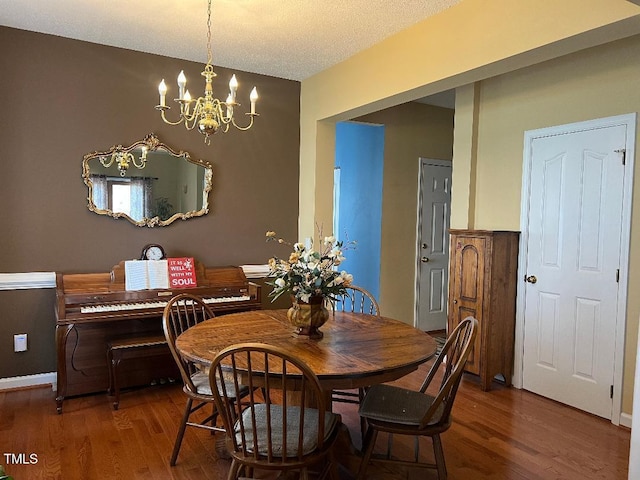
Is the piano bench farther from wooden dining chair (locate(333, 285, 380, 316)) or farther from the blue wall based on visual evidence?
the blue wall

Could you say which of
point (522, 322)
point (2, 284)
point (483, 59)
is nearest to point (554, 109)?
point (483, 59)

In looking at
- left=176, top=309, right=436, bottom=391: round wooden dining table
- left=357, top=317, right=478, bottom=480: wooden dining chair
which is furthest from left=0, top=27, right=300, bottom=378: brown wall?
left=357, top=317, right=478, bottom=480: wooden dining chair

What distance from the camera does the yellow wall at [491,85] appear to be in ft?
7.80

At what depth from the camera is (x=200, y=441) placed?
2.77 metres

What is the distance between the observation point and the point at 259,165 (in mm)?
4395

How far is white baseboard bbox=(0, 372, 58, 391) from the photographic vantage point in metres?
3.47

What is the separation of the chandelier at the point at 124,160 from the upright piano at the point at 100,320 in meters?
0.79

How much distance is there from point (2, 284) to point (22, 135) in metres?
1.09

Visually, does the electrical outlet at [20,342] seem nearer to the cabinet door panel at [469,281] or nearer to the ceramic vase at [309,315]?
the ceramic vase at [309,315]

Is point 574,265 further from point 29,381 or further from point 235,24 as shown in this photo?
point 29,381

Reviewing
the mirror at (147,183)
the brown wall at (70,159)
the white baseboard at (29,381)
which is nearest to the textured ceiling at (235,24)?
the brown wall at (70,159)

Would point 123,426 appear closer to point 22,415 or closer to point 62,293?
point 22,415

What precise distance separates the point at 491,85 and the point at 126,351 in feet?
A: 11.7

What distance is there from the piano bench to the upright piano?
12 centimetres
